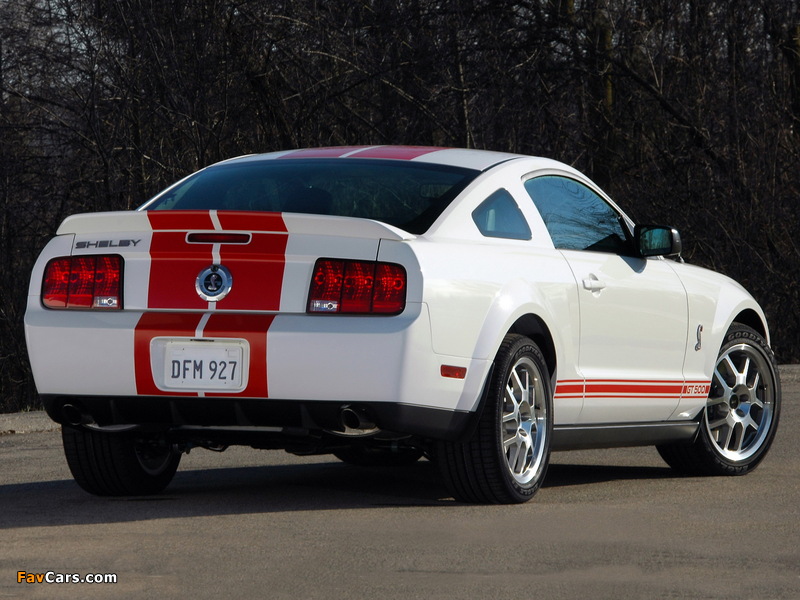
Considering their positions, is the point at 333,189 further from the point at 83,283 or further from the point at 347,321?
the point at 83,283

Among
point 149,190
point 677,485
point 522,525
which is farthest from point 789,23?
point 522,525

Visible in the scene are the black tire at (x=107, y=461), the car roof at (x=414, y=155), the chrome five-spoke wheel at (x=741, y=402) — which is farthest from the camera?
the chrome five-spoke wheel at (x=741, y=402)

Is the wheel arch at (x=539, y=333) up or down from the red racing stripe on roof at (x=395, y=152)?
down

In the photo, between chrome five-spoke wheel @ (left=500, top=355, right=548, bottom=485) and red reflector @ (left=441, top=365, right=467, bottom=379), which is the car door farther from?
red reflector @ (left=441, top=365, right=467, bottom=379)

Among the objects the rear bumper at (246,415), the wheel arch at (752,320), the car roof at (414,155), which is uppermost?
the car roof at (414,155)

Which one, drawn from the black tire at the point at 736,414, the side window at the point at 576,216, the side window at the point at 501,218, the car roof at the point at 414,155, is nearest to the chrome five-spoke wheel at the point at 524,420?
the side window at the point at 501,218

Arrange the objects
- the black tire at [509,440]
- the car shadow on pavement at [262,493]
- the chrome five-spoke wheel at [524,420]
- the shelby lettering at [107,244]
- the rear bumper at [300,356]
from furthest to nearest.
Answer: the chrome five-spoke wheel at [524,420] → the car shadow on pavement at [262,493] → the black tire at [509,440] → the shelby lettering at [107,244] → the rear bumper at [300,356]

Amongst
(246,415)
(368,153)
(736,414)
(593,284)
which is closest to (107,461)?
(246,415)

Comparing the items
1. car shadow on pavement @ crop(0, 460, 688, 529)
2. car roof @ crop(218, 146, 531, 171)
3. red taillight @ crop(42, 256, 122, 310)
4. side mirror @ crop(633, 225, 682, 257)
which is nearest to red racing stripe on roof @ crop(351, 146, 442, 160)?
car roof @ crop(218, 146, 531, 171)

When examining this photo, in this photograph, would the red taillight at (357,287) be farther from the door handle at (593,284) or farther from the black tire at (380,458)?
the black tire at (380,458)

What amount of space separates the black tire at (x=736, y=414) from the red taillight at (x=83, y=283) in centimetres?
332

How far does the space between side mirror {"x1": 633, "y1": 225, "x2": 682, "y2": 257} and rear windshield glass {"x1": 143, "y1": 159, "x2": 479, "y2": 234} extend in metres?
1.23

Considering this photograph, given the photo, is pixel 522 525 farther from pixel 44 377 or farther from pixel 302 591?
pixel 44 377

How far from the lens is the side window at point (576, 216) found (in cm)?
718
